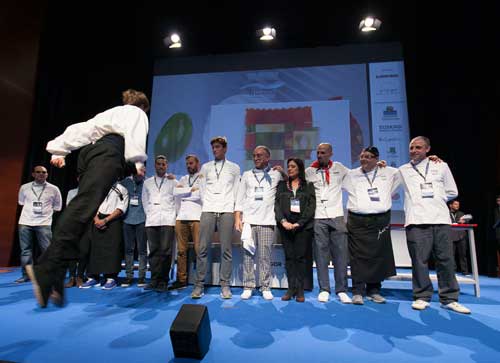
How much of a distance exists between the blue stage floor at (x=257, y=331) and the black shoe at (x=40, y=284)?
29 cm

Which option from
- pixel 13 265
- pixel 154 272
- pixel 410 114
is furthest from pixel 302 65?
pixel 13 265

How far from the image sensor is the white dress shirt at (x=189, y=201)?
3.69m

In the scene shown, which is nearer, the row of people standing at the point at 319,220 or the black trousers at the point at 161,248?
the row of people standing at the point at 319,220

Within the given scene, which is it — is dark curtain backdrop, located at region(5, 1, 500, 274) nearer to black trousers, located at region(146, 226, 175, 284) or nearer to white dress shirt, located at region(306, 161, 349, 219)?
white dress shirt, located at region(306, 161, 349, 219)

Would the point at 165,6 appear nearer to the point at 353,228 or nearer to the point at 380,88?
the point at 380,88

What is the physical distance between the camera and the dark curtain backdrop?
5523 millimetres

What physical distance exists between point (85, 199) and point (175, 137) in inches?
177

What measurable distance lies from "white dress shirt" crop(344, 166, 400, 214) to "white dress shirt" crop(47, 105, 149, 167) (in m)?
2.14

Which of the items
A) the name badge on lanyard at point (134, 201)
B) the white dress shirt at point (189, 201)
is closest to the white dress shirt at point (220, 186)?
the white dress shirt at point (189, 201)

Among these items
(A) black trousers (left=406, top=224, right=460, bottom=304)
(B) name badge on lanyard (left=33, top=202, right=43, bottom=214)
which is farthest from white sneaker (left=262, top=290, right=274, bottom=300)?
(B) name badge on lanyard (left=33, top=202, right=43, bottom=214)

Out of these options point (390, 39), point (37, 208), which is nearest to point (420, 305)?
point (37, 208)

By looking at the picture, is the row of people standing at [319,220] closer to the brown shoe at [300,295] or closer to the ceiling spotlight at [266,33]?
the brown shoe at [300,295]

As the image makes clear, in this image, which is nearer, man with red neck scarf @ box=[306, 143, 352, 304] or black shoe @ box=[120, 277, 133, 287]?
man with red neck scarf @ box=[306, 143, 352, 304]

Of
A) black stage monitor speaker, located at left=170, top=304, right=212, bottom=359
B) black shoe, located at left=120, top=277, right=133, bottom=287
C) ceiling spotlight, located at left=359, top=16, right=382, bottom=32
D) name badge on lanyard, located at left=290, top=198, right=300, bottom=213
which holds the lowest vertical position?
black shoe, located at left=120, top=277, right=133, bottom=287
